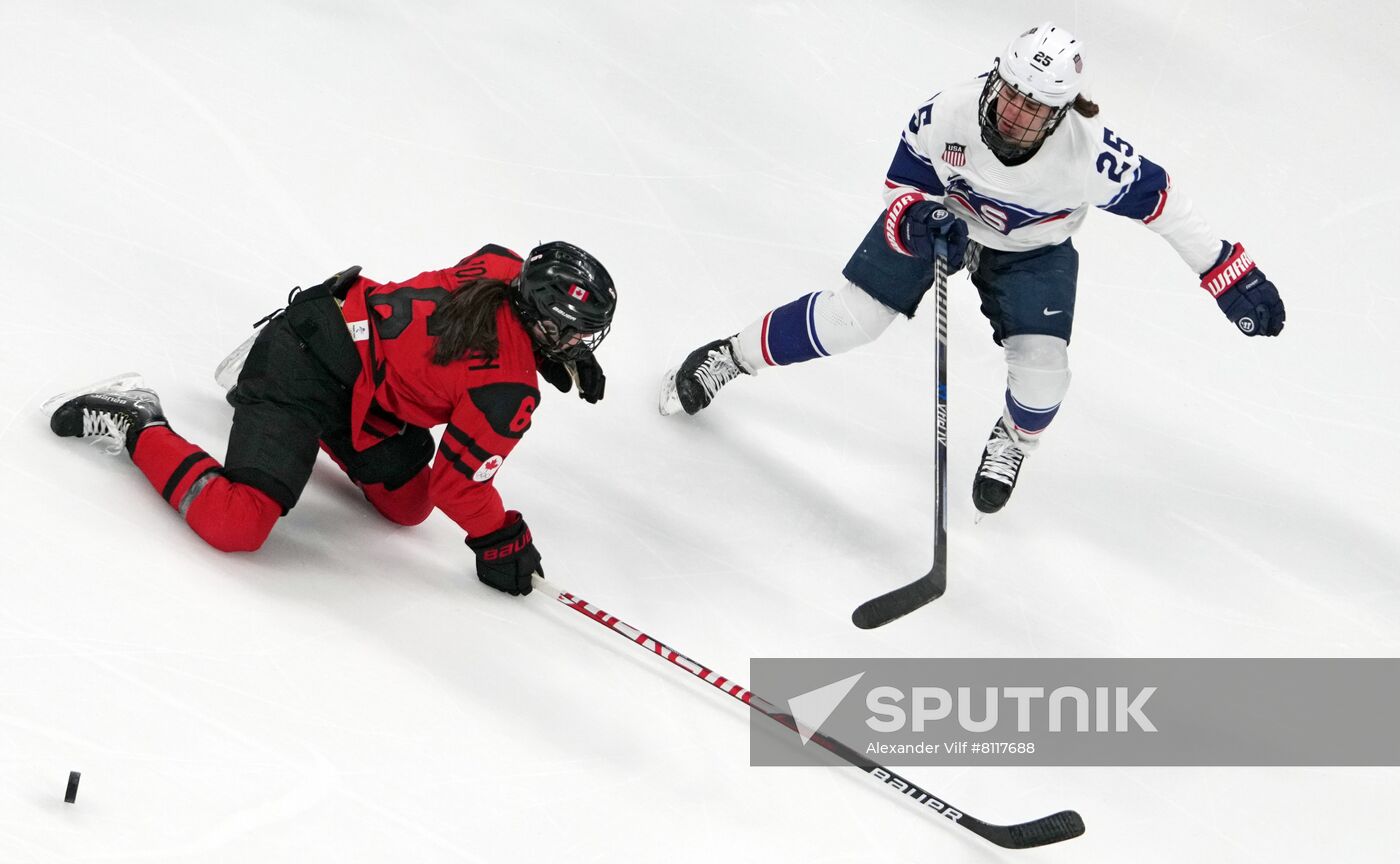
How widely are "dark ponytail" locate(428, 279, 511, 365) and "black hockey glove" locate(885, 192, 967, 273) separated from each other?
38.0 inches

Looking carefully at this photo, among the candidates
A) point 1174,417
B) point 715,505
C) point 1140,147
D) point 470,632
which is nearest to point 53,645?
point 470,632

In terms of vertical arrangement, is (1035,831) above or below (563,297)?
below

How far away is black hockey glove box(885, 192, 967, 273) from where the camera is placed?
2.93 metres

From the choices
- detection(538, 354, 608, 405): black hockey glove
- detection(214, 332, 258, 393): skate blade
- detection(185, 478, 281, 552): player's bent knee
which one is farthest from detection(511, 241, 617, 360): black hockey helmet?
detection(214, 332, 258, 393): skate blade

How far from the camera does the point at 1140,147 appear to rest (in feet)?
15.4

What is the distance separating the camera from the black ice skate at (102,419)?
2643 mm

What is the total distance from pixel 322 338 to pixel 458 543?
22.4 inches

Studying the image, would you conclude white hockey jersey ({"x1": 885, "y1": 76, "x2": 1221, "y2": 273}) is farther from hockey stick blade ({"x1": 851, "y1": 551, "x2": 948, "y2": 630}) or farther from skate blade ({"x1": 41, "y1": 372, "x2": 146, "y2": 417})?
skate blade ({"x1": 41, "y1": 372, "x2": 146, "y2": 417})

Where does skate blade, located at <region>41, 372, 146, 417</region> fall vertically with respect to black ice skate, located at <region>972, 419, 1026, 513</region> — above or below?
below

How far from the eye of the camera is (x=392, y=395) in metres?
2.68

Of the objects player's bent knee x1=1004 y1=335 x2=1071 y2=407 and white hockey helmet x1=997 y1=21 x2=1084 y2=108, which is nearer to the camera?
white hockey helmet x1=997 y1=21 x2=1084 y2=108

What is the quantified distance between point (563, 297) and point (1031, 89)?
1.05 meters

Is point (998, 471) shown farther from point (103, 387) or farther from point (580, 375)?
point (103, 387)

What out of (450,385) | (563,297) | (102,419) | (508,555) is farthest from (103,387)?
(563,297)
